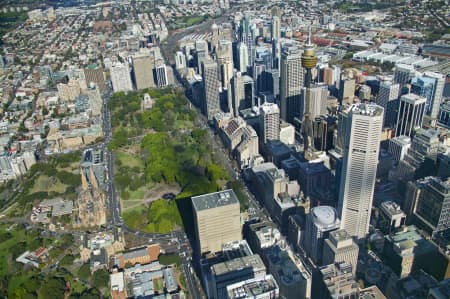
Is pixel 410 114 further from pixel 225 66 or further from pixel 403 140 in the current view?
pixel 225 66

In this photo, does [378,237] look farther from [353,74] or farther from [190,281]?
[353,74]

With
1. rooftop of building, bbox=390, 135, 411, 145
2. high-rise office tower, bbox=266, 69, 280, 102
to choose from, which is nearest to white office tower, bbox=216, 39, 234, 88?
high-rise office tower, bbox=266, 69, 280, 102

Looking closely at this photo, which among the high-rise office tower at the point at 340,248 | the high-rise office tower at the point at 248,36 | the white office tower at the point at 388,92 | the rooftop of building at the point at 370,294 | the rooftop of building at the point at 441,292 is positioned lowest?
the rooftop of building at the point at 370,294

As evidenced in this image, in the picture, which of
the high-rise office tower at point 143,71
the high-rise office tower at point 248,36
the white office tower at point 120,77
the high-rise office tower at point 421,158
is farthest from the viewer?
the high-rise office tower at point 248,36

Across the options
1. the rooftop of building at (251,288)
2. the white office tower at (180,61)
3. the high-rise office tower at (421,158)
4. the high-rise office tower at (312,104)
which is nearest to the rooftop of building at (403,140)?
the high-rise office tower at (421,158)

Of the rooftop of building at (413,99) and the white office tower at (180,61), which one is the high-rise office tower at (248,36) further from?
the rooftop of building at (413,99)

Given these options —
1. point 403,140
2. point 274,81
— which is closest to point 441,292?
point 403,140
